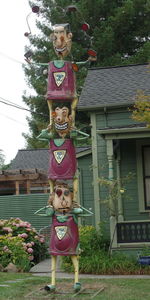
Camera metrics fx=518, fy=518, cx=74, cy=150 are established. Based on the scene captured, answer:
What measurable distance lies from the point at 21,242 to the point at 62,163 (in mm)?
4630

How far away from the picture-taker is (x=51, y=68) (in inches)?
366

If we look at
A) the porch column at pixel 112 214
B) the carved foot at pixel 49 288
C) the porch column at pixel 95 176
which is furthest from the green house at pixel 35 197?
the carved foot at pixel 49 288

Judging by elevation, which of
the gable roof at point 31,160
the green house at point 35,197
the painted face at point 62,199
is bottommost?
the painted face at point 62,199

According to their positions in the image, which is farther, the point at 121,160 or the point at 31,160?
the point at 31,160

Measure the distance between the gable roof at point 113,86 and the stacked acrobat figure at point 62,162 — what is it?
5329 mm

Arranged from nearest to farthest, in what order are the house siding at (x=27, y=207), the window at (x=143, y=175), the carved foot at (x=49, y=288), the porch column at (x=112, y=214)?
the carved foot at (x=49, y=288), the porch column at (x=112, y=214), the window at (x=143, y=175), the house siding at (x=27, y=207)

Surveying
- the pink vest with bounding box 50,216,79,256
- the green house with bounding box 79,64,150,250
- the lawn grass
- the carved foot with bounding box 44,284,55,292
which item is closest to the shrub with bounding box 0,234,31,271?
the lawn grass

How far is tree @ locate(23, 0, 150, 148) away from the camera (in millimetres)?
26641

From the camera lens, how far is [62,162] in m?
8.95

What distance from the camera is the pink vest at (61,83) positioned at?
9.16 metres

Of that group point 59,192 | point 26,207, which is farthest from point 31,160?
point 59,192

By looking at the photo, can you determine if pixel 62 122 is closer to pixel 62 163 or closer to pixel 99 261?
pixel 62 163

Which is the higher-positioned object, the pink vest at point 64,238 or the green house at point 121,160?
the green house at point 121,160

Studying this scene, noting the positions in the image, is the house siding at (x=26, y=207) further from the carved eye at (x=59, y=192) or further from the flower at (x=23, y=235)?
the carved eye at (x=59, y=192)
